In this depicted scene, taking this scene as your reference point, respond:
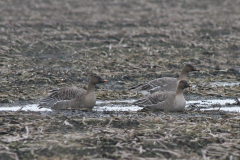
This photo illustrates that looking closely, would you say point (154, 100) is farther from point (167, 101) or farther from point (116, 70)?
point (116, 70)

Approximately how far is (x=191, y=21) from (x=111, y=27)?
5.78 metres

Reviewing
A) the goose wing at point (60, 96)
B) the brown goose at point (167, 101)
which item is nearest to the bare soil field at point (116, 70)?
the brown goose at point (167, 101)

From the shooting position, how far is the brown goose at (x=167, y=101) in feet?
34.4

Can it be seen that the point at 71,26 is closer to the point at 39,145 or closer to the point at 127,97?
the point at 127,97

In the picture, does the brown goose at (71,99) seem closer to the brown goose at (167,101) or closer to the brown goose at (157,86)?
the brown goose at (167,101)

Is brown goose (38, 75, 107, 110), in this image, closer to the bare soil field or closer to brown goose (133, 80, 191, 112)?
the bare soil field

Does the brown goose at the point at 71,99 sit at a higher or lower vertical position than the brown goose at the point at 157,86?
lower

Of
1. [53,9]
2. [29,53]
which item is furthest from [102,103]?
[53,9]

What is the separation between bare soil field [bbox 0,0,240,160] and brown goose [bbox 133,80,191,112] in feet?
1.02

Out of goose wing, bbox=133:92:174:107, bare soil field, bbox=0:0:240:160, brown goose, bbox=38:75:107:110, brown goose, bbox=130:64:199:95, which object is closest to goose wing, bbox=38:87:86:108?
brown goose, bbox=38:75:107:110

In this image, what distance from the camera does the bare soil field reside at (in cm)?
754

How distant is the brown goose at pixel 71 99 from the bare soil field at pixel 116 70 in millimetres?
618

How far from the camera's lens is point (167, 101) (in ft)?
35.4

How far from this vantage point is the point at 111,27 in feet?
83.1
